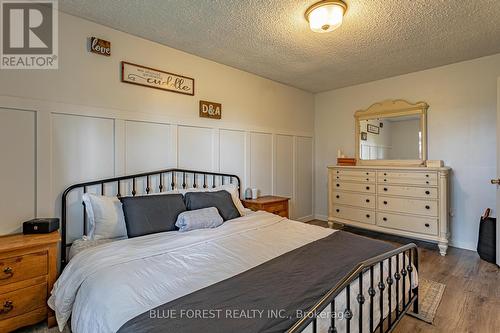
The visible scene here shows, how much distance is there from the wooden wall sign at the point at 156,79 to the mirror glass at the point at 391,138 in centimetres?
303

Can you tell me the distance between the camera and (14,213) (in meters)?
2.05

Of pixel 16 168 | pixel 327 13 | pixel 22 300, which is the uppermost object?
pixel 327 13

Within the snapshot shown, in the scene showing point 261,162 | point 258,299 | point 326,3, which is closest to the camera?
point 258,299

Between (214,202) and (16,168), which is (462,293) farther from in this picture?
(16,168)

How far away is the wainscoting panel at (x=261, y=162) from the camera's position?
391 cm

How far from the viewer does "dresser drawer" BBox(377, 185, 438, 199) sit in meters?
3.31

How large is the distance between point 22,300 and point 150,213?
3.25 ft

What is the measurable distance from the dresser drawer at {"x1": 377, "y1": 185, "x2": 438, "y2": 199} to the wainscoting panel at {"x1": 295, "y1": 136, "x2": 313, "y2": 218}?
1.38 meters

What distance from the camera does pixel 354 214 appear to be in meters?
4.05

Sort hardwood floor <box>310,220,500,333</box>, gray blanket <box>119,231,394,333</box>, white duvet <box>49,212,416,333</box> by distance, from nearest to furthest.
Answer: gray blanket <box>119,231,394,333</box> → white duvet <box>49,212,416,333</box> → hardwood floor <box>310,220,500,333</box>

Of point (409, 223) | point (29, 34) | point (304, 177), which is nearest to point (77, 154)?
point (29, 34)

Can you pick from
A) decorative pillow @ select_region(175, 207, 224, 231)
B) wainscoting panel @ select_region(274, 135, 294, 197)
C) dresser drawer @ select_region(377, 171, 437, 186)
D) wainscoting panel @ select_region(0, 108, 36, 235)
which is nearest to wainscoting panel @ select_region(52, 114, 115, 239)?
wainscoting panel @ select_region(0, 108, 36, 235)

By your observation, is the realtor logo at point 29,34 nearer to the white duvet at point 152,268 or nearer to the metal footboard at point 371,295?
the white duvet at point 152,268

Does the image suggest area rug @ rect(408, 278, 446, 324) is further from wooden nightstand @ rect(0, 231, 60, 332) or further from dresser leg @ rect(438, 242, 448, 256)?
wooden nightstand @ rect(0, 231, 60, 332)
